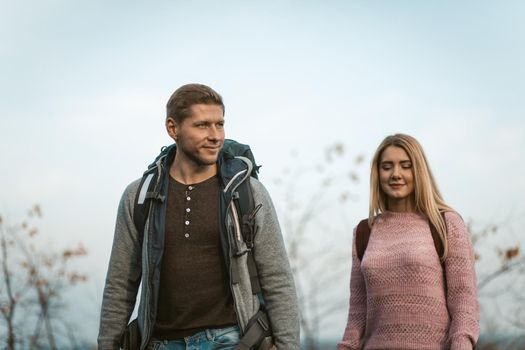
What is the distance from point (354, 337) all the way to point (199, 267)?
1.19 m

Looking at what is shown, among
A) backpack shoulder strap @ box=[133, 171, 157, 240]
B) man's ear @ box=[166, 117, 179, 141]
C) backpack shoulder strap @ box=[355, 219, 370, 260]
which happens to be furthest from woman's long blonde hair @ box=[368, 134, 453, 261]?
backpack shoulder strap @ box=[133, 171, 157, 240]

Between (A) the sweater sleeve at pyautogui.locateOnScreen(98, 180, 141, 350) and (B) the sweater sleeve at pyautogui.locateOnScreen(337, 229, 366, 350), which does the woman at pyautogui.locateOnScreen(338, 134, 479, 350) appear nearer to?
(B) the sweater sleeve at pyautogui.locateOnScreen(337, 229, 366, 350)

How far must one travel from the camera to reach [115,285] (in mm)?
4594

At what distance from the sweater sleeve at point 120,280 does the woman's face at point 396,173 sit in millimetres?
1546

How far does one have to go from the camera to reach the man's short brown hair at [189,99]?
4426 millimetres

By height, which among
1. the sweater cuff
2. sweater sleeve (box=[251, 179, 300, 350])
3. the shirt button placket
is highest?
the shirt button placket

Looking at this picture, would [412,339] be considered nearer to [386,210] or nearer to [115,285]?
[386,210]

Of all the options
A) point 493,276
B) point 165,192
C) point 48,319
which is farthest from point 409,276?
point 48,319

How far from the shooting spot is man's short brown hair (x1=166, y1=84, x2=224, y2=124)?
4.43 metres

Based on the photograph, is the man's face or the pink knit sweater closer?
the man's face

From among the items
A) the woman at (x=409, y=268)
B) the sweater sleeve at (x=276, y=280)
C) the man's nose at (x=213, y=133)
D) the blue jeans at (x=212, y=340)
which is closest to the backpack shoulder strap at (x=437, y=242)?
the woman at (x=409, y=268)

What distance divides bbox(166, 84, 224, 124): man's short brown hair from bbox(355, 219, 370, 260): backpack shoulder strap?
131 centimetres

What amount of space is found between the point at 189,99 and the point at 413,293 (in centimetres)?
172

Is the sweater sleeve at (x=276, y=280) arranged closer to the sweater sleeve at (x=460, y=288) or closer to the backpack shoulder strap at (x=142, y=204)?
the backpack shoulder strap at (x=142, y=204)
